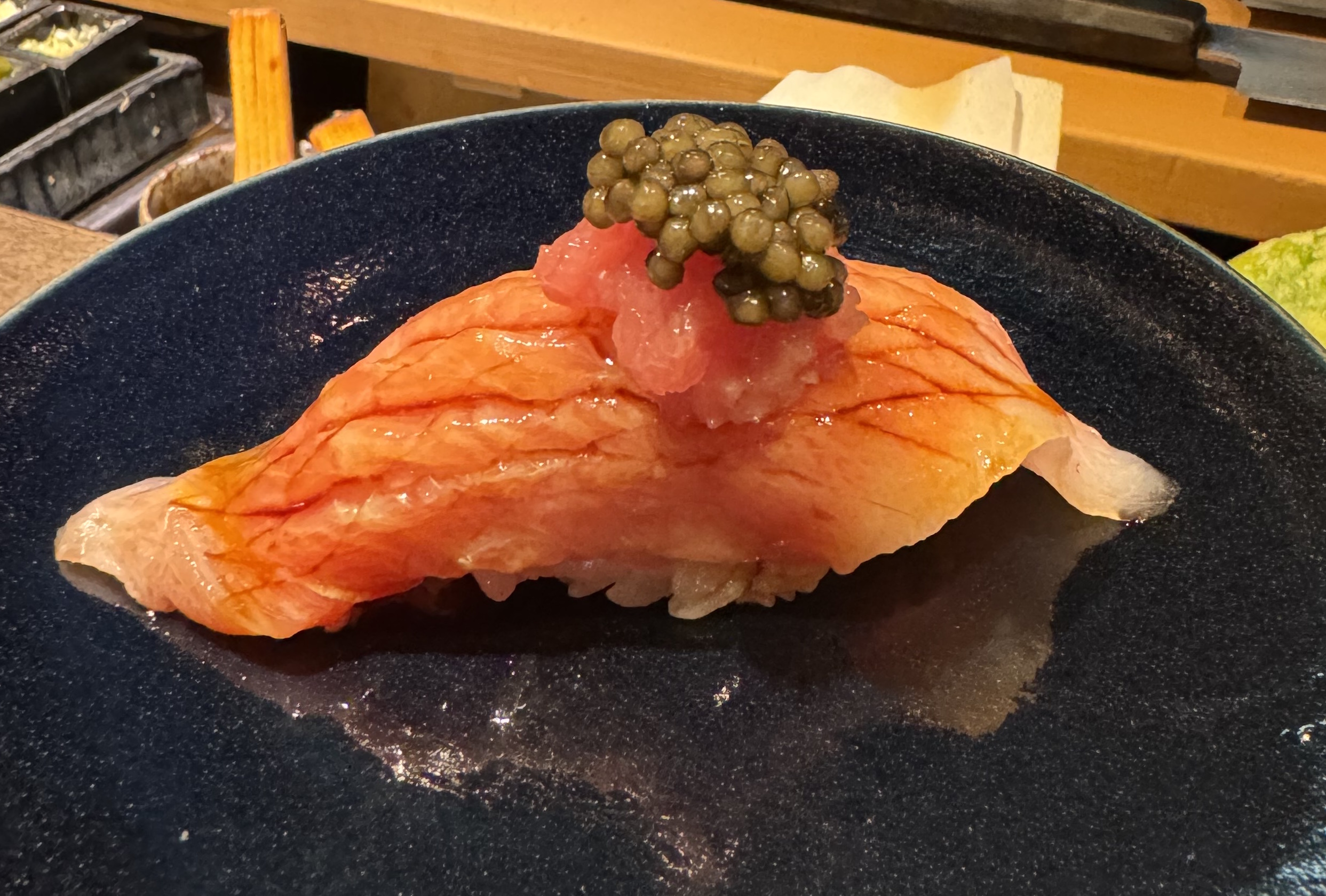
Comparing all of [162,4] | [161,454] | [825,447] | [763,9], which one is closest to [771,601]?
[825,447]

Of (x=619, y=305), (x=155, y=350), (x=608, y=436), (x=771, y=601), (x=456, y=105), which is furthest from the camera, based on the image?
(x=456, y=105)

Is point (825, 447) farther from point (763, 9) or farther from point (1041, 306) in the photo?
point (763, 9)

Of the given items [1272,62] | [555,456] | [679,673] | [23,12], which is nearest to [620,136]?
[555,456]

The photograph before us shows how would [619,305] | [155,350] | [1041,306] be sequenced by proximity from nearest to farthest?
[619,305] → [155,350] → [1041,306]

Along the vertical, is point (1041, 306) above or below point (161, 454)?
above

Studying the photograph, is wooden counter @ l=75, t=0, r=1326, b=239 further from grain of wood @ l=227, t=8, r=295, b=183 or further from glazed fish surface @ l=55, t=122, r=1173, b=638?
glazed fish surface @ l=55, t=122, r=1173, b=638

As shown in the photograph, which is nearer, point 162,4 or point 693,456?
point 693,456
